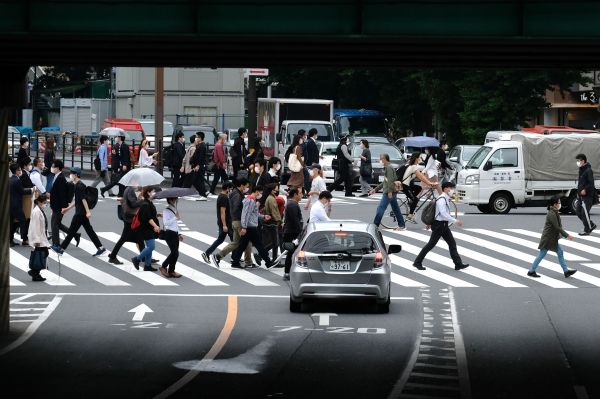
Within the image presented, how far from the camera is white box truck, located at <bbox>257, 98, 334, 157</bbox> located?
177 feet

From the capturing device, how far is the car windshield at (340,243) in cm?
2392

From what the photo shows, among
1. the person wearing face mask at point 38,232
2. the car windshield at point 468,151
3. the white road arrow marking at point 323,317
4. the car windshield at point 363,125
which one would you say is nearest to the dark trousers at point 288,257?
the white road arrow marking at point 323,317

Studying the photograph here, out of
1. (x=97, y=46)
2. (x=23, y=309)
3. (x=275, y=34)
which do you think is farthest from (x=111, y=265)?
(x=275, y=34)

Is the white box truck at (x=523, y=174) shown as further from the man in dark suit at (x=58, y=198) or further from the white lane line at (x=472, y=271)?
the man in dark suit at (x=58, y=198)

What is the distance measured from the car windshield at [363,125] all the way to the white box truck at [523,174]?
98.0 ft

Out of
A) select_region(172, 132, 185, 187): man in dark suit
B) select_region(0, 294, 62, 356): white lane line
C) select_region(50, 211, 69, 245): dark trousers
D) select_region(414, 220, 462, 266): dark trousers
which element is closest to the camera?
select_region(0, 294, 62, 356): white lane line

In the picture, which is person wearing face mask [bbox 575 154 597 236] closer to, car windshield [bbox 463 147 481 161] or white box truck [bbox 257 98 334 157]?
car windshield [bbox 463 147 481 161]

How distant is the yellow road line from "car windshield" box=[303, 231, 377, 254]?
178 centimetres

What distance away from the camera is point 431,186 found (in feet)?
117

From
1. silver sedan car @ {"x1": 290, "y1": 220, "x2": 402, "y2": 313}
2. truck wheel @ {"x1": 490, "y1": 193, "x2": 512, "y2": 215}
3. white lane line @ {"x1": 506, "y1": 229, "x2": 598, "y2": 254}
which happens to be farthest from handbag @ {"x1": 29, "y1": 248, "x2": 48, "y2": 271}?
truck wheel @ {"x1": 490, "y1": 193, "x2": 512, "y2": 215}

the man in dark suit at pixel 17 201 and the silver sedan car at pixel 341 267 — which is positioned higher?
the man in dark suit at pixel 17 201

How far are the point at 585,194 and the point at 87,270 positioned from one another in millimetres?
12228

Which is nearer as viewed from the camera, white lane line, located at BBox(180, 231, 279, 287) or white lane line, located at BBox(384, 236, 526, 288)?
white lane line, located at BBox(180, 231, 279, 287)

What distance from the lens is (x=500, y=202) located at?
40.2 metres
